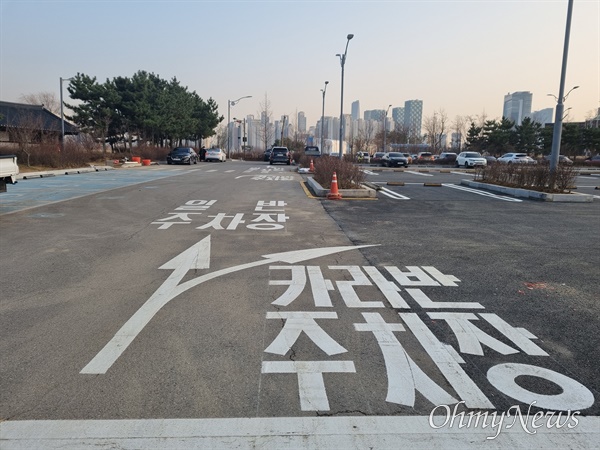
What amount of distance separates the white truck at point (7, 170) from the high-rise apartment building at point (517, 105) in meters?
158

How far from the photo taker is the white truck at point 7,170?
10.9 metres

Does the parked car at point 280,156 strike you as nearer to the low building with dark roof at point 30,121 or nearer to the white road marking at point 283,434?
the low building with dark roof at point 30,121

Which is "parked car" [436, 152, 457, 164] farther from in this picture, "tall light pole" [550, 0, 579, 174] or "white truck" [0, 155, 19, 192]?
"white truck" [0, 155, 19, 192]

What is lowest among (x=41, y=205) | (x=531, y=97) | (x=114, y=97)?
(x=41, y=205)

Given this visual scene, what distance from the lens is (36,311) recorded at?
16.1 feet

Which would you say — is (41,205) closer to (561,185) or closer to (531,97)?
(561,185)

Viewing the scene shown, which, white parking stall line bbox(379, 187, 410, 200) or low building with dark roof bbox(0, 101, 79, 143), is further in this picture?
low building with dark roof bbox(0, 101, 79, 143)

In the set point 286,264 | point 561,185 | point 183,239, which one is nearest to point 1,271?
point 183,239

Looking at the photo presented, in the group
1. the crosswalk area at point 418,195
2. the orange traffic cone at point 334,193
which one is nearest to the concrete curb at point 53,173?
the orange traffic cone at point 334,193

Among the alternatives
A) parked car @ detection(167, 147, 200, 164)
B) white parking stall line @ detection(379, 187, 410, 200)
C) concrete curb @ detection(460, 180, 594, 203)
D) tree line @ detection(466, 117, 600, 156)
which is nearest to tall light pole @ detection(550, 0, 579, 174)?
concrete curb @ detection(460, 180, 594, 203)

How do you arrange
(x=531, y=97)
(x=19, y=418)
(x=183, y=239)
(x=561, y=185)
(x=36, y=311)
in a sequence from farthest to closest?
(x=531, y=97) < (x=561, y=185) < (x=183, y=239) < (x=36, y=311) < (x=19, y=418)

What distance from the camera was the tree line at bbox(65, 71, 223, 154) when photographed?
43.7m

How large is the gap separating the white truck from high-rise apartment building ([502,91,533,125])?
6234 inches

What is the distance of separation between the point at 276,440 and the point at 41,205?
499 inches
